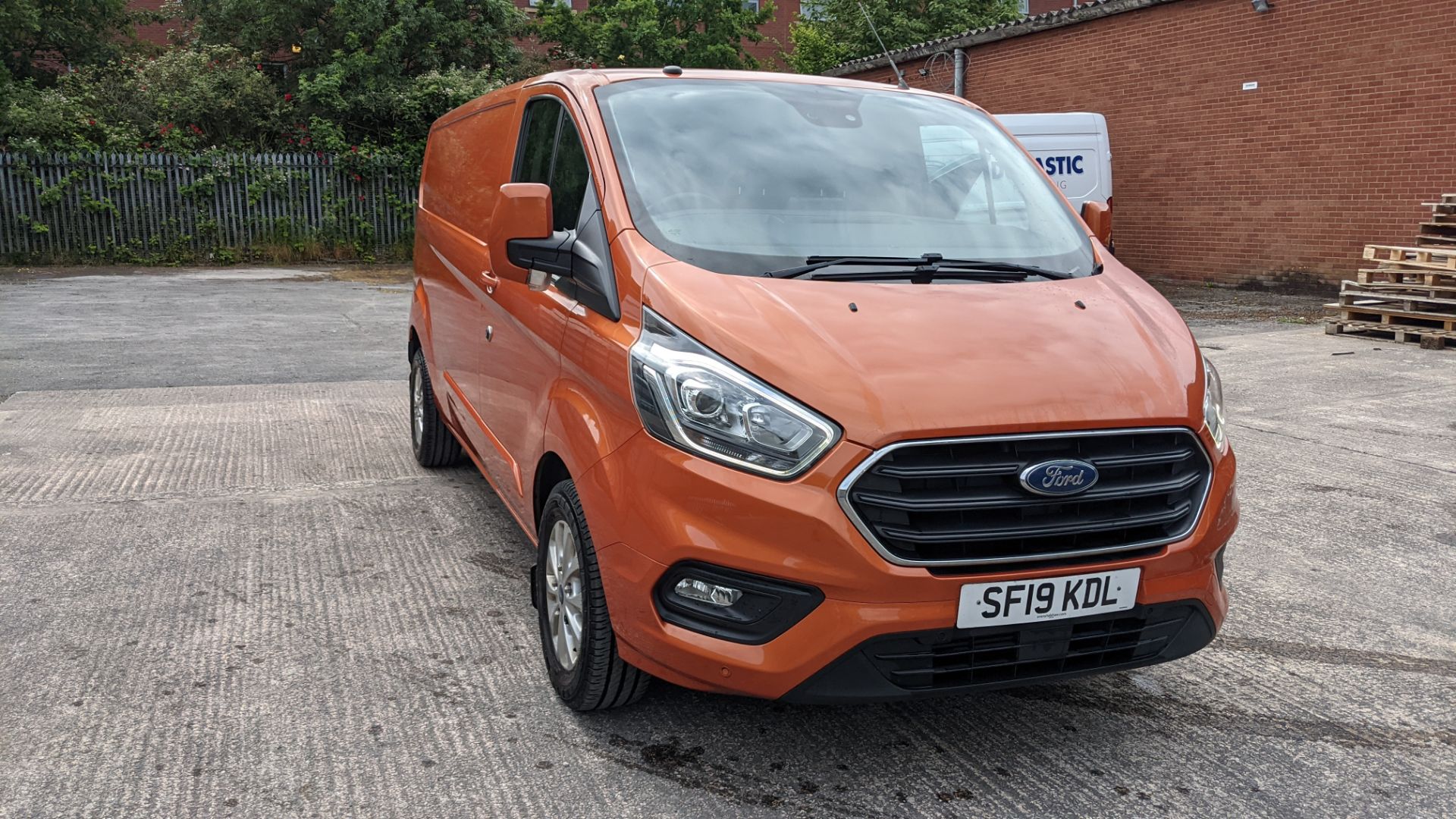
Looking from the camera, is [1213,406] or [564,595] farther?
[564,595]

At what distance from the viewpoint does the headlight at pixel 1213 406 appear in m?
2.90

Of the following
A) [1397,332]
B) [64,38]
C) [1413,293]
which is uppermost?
[64,38]

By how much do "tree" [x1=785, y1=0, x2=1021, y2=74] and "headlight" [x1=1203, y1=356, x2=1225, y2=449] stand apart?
27.0 metres

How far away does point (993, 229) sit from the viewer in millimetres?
3531

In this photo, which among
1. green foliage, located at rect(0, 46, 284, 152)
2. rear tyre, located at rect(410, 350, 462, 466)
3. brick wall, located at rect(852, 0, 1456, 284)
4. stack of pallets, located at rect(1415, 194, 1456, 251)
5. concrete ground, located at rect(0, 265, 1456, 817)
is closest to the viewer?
concrete ground, located at rect(0, 265, 1456, 817)

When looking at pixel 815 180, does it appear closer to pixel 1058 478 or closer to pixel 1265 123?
pixel 1058 478

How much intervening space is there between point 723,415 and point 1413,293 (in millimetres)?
10382

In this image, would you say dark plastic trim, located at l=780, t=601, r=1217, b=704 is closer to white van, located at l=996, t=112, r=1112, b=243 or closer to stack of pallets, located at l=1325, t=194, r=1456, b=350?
stack of pallets, located at l=1325, t=194, r=1456, b=350

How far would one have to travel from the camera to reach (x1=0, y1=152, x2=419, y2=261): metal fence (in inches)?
748

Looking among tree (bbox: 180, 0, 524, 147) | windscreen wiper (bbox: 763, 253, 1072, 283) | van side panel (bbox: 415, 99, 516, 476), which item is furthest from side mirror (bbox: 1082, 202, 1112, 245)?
tree (bbox: 180, 0, 524, 147)

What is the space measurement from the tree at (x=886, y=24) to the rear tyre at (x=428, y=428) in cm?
2463

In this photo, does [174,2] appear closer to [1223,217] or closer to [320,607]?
[1223,217]

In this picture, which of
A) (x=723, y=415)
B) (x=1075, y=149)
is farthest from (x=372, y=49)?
(x=723, y=415)

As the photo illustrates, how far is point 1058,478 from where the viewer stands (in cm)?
257
